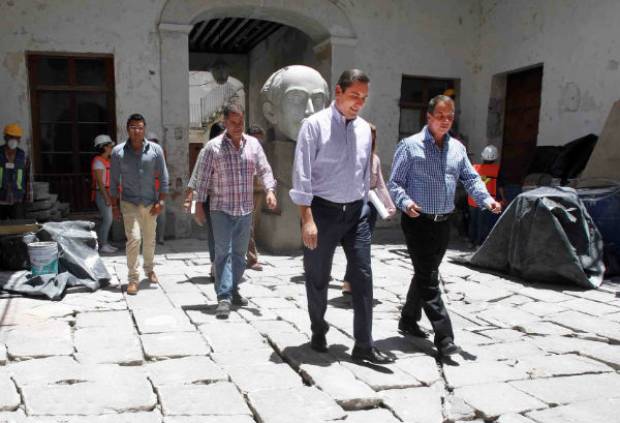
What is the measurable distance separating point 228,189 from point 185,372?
1.71 metres

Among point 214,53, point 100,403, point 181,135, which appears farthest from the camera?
point 214,53

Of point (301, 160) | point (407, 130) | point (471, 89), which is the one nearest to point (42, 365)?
point (301, 160)

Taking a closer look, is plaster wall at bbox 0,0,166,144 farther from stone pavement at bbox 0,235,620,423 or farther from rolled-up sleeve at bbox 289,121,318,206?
rolled-up sleeve at bbox 289,121,318,206

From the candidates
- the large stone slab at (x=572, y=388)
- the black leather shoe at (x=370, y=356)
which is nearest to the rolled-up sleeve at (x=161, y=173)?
the black leather shoe at (x=370, y=356)

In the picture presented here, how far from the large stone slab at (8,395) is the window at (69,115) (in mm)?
5849

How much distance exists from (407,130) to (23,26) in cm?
634

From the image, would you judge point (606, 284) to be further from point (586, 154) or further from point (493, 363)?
point (493, 363)

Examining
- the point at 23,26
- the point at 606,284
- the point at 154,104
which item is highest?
the point at 23,26

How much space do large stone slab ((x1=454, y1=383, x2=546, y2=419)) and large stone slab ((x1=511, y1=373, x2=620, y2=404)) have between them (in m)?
0.09

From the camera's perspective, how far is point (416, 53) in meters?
9.95

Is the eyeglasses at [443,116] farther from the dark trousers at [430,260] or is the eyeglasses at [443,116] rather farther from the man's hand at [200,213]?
the man's hand at [200,213]

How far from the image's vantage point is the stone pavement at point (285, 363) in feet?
9.70

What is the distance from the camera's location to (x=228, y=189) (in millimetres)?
4684

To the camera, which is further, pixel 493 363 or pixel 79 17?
pixel 79 17
